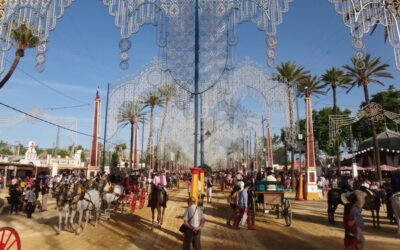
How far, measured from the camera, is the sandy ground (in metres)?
11.0

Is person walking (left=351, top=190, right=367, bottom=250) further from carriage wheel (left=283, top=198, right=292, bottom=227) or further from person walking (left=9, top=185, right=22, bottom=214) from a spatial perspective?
person walking (left=9, top=185, right=22, bottom=214)

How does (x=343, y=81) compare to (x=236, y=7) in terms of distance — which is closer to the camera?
(x=236, y=7)

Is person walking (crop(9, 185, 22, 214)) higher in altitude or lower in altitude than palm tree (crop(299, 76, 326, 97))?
lower

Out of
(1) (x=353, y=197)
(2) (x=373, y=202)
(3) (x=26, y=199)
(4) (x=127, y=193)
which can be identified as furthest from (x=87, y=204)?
(2) (x=373, y=202)

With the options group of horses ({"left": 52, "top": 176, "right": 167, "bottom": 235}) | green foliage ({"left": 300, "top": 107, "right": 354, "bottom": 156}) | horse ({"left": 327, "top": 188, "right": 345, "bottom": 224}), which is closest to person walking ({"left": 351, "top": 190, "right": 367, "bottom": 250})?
group of horses ({"left": 52, "top": 176, "right": 167, "bottom": 235})

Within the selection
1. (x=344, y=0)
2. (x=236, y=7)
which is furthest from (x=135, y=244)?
(x=344, y=0)

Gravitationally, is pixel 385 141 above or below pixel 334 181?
above

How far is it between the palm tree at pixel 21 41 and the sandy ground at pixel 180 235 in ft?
22.6

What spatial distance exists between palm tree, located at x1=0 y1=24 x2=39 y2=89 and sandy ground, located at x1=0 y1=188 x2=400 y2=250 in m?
6.89

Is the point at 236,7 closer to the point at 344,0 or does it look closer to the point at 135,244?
the point at 344,0

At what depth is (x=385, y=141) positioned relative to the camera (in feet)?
163

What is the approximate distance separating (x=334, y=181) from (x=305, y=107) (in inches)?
466

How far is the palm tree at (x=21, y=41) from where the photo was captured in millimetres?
15450

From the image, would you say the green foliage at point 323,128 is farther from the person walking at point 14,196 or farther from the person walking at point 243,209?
the person walking at point 14,196
